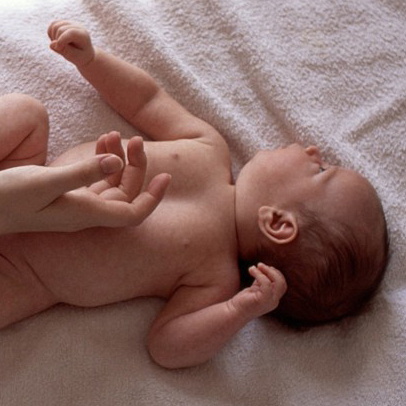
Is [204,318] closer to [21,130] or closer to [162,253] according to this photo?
[162,253]

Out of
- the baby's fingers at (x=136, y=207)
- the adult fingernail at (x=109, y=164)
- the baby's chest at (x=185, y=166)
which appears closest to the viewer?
the adult fingernail at (x=109, y=164)

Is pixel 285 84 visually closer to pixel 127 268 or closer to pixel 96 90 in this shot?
pixel 96 90

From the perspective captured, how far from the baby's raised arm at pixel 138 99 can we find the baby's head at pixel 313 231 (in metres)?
0.16

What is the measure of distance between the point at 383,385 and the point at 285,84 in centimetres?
61

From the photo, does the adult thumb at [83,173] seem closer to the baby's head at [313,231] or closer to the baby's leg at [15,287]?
the baby's leg at [15,287]

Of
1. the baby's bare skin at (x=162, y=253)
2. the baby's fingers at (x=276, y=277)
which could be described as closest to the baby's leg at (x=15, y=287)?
the baby's bare skin at (x=162, y=253)

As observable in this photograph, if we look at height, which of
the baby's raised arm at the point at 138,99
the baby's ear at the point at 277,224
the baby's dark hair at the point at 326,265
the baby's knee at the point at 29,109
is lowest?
the baby's dark hair at the point at 326,265

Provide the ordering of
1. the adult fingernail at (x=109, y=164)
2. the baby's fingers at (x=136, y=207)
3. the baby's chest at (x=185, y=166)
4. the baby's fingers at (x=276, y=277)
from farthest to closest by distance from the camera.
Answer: the baby's chest at (x=185, y=166) → the baby's fingers at (x=276, y=277) → the baby's fingers at (x=136, y=207) → the adult fingernail at (x=109, y=164)

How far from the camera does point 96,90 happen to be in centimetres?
134

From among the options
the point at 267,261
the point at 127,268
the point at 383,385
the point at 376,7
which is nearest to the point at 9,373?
the point at 127,268

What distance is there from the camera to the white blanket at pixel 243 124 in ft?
3.96

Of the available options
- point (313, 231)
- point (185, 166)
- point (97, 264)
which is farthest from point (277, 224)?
point (97, 264)

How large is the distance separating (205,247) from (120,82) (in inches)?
14.1

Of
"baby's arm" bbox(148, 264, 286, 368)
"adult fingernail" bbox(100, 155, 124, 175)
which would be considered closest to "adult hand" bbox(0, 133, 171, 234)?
"adult fingernail" bbox(100, 155, 124, 175)
